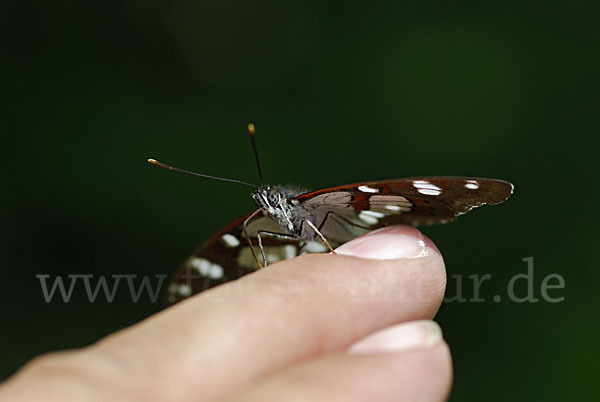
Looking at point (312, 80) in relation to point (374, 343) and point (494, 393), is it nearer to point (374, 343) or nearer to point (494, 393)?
point (494, 393)

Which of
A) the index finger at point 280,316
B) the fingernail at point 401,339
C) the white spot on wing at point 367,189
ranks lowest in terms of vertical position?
the fingernail at point 401,339

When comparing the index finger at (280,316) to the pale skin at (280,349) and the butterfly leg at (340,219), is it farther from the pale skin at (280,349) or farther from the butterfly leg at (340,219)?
the butterfly leg at (340,219)

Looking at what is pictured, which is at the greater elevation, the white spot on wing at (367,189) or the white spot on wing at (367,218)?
the white spot on wing at (367,189)

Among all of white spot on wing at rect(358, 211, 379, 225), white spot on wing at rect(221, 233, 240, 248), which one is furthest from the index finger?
white spot on wing at rect(221, 233, 240, 248)

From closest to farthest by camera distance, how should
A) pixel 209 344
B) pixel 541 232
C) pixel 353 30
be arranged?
pixel 209 344
pixel 541 232
pixel 353 30

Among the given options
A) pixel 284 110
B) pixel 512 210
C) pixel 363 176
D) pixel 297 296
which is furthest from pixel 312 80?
pixel 297 296

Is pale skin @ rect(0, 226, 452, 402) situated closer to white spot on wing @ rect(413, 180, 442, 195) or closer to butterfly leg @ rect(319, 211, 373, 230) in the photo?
white spot on wing @ rect(413, 180, 442, 195)

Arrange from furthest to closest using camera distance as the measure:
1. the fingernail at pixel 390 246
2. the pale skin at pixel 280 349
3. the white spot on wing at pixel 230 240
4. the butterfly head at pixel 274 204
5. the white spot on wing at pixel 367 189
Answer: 1. the white spot on wing at pixel 230 240
2. the butterfly head at pixel 274 204
3. the white spot on wing at pixel 367 189
4. the fingernail at pixel 390 246
5. the pale skin at pixel 280 349

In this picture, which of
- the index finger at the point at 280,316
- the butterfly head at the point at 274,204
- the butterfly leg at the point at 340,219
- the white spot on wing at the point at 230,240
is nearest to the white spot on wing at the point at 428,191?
the index finger at the point at 280,316
